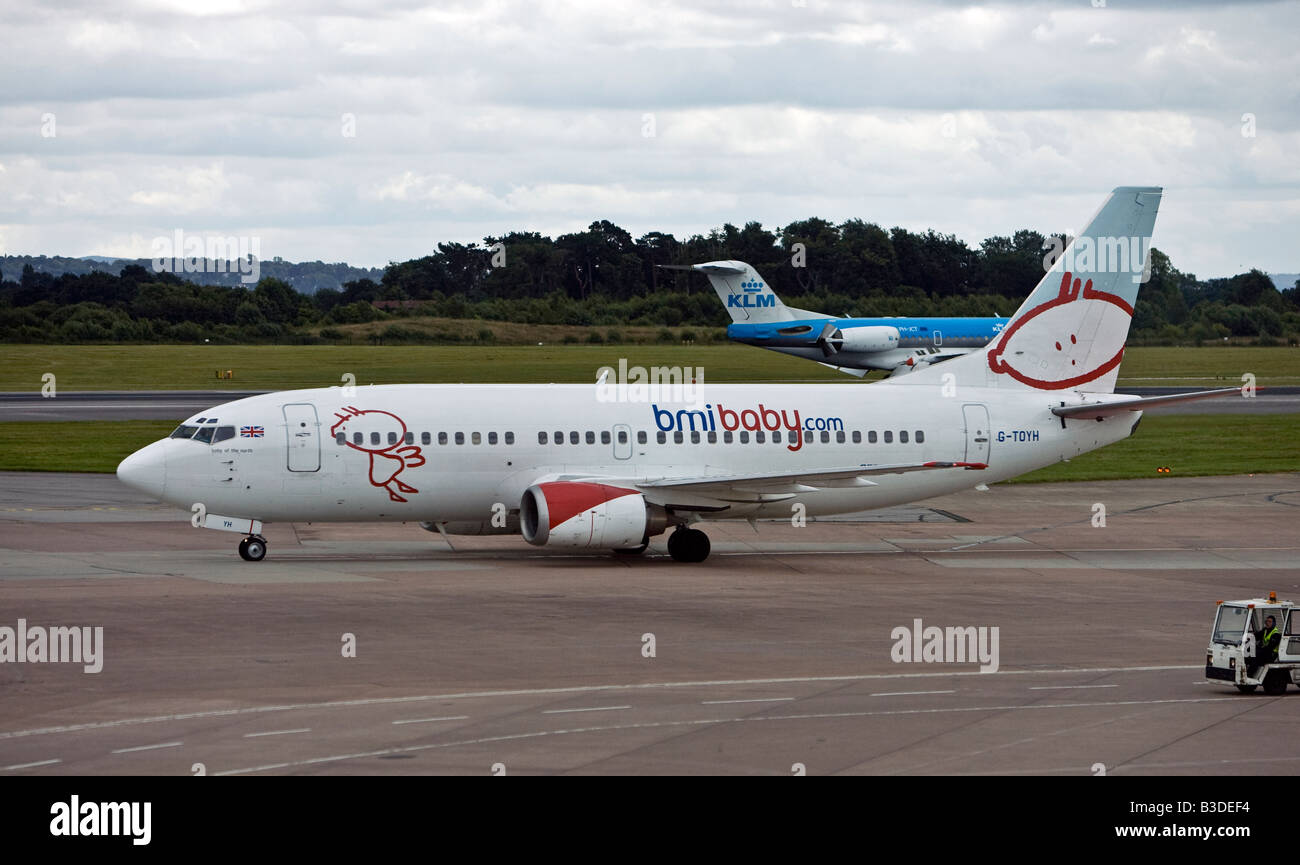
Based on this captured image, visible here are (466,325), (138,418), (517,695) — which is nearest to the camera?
(517,695)

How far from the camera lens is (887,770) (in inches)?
728

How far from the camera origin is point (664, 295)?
148 m

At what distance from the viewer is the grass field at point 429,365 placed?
98625mm

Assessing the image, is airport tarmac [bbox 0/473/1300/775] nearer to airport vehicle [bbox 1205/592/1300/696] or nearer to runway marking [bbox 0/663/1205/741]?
runway marking [bbox 0/663/1205/741]

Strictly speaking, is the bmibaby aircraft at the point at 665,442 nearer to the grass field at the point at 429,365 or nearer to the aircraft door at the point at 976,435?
the aircraft door at the point at 976,435

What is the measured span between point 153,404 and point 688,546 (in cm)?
5662

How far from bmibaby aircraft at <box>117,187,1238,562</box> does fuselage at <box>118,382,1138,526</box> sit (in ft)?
0.15

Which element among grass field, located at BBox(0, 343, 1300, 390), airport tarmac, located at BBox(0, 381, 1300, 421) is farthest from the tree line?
airport tarmac, located at BBox(0, 381, 1300, 421)

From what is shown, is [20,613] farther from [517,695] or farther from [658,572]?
[658,572]

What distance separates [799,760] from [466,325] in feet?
400

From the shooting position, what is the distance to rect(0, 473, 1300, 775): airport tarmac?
1936 centimetres

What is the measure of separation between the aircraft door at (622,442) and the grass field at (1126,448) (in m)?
24.7

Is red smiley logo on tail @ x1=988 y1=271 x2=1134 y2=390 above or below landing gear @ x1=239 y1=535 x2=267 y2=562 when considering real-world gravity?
above
